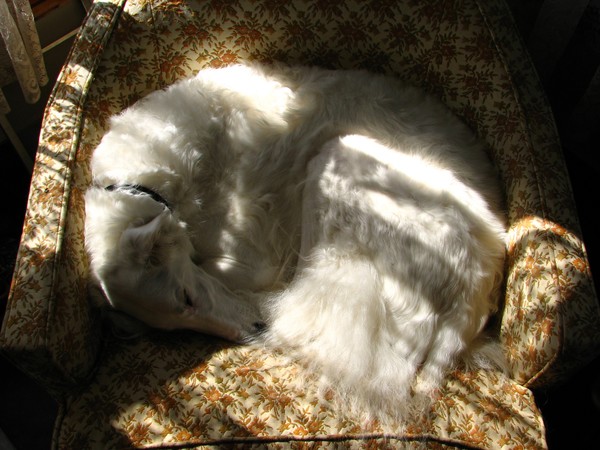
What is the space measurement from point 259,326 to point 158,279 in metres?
0.38

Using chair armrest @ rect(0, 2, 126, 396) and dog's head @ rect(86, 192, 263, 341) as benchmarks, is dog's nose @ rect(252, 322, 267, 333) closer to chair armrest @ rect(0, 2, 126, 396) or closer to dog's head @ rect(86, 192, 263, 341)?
dog's head @ rect(86, 192, 263, 341)

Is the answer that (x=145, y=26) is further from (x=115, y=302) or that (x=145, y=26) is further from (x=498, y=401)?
(x=498, y=401)

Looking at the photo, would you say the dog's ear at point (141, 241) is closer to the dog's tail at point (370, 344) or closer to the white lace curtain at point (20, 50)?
the dog's tail at point (370, 344)

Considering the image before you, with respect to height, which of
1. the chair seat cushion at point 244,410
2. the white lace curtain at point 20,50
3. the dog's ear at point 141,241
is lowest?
the chair seat cushion at point 244,410

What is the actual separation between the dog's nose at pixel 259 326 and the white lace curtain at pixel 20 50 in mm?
1310

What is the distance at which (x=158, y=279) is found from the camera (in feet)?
5.14

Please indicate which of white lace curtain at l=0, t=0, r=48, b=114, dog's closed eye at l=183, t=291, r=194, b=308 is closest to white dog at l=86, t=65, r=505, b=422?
dog's closed eye at l=183, t=291, r=194, b=308

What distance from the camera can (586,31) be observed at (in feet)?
6.92

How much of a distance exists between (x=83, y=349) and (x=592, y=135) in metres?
2.20

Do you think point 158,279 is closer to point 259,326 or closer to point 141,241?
point 141,241

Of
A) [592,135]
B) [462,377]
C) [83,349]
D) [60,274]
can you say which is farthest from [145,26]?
[592,135]

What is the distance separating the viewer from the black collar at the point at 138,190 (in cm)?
163

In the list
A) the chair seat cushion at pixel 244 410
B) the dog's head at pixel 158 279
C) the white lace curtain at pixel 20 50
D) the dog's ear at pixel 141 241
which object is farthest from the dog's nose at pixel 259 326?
the white lace curtain at pixel 20 50

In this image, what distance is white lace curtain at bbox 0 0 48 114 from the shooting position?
180cm
